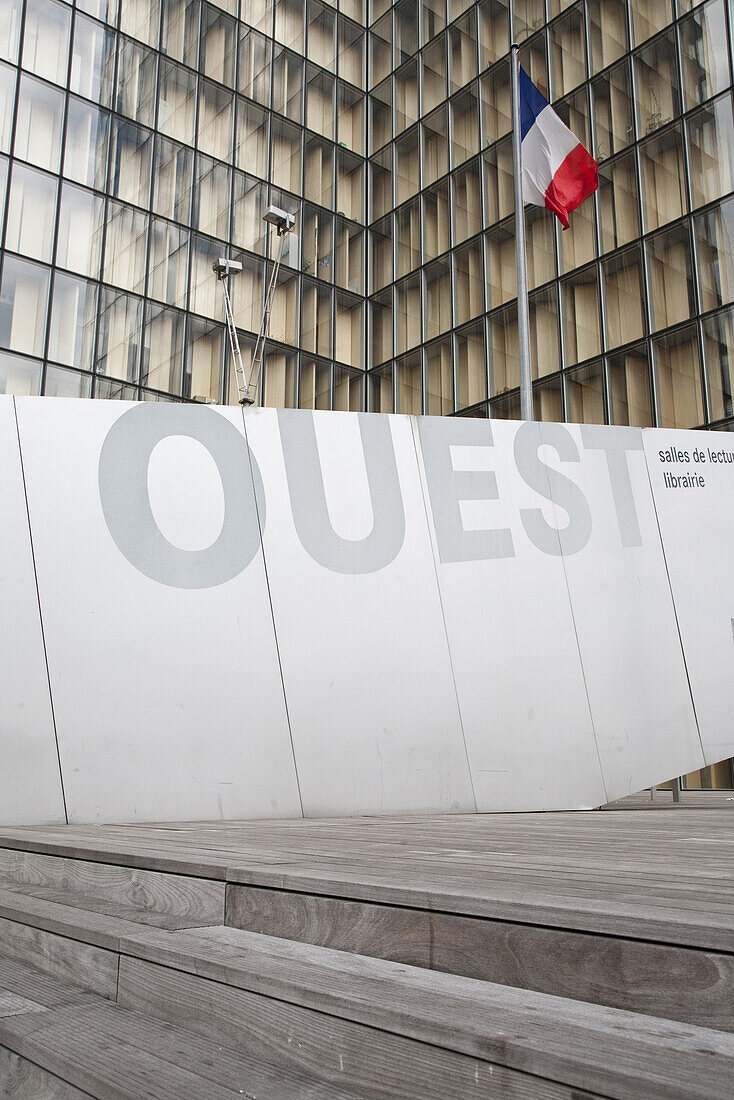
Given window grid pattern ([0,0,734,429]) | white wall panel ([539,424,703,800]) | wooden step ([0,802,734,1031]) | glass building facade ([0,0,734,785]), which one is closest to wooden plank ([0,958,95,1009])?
wooden step ([0,802,734,1031])

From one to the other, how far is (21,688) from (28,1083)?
180 inches

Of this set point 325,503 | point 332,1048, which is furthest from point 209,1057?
point 325,503

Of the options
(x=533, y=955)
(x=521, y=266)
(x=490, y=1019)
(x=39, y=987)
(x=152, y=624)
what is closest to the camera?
(x=490, y=1019)

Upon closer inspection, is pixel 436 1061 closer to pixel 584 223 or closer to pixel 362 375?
pixel 584 223

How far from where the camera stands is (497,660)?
7.26 metres

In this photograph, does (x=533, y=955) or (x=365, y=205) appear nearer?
(x=533, y=955)

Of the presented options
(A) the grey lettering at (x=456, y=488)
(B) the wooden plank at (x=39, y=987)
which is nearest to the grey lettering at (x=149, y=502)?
(A) the grey lettering at (x=456, y=488)

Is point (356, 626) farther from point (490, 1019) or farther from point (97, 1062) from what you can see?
point (490, 1019)

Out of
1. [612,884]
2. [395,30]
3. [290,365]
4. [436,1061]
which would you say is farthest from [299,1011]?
[395,30]

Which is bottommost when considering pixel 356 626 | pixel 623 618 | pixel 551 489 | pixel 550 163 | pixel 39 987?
pixel 39 987

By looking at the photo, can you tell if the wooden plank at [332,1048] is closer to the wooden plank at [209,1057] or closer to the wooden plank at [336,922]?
the wooden plank at [209,1057]

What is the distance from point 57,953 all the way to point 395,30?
1187 inches

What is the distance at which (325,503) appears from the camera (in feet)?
23.9

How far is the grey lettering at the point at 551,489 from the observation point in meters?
7.67
